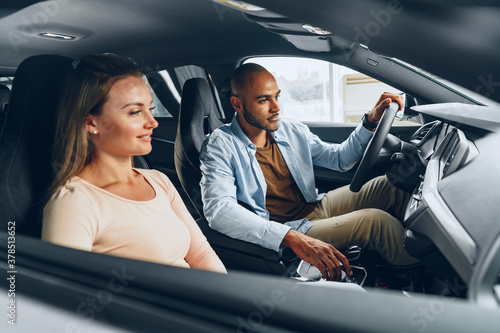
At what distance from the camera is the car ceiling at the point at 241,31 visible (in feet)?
1.81

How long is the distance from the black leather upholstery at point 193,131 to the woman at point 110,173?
493 millimetres

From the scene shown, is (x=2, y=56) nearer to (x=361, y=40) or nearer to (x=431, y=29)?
(x=361, y=40)

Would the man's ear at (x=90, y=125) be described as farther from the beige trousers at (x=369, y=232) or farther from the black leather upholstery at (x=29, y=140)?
the beige trousers at (x=369, y=232)

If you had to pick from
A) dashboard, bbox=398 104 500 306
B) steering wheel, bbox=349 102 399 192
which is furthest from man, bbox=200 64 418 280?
dashboard, bbox=398 104 500 306

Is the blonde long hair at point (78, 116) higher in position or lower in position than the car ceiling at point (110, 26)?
lower

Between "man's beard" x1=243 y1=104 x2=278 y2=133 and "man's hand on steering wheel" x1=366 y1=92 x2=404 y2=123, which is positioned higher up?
"man's hand on steering wheel" x1=366 y1=92 x2=404 y2=123

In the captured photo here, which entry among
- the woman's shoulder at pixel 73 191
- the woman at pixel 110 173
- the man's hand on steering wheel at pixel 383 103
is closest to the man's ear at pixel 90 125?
the woman at pixel 110 173

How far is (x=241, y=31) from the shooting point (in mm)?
1486

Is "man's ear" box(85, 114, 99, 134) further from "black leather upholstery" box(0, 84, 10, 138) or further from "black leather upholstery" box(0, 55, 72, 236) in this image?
"black leather upholstery" box(0, 84, 10, 138)

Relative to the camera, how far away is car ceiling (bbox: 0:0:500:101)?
1.81 ft

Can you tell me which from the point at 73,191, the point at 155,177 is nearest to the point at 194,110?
the point at 155,177

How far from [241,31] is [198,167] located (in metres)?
0.49

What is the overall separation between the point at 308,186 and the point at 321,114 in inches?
29.8

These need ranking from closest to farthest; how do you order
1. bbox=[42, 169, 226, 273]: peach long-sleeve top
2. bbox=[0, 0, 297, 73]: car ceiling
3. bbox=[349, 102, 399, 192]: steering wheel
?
bbox=[42, 169, 226, 273]: peach long-sleeve top → bbox=[0, 0, 297, 73]: car ceiling → bbox=[349, 102, 399, 192]: steering wheel
